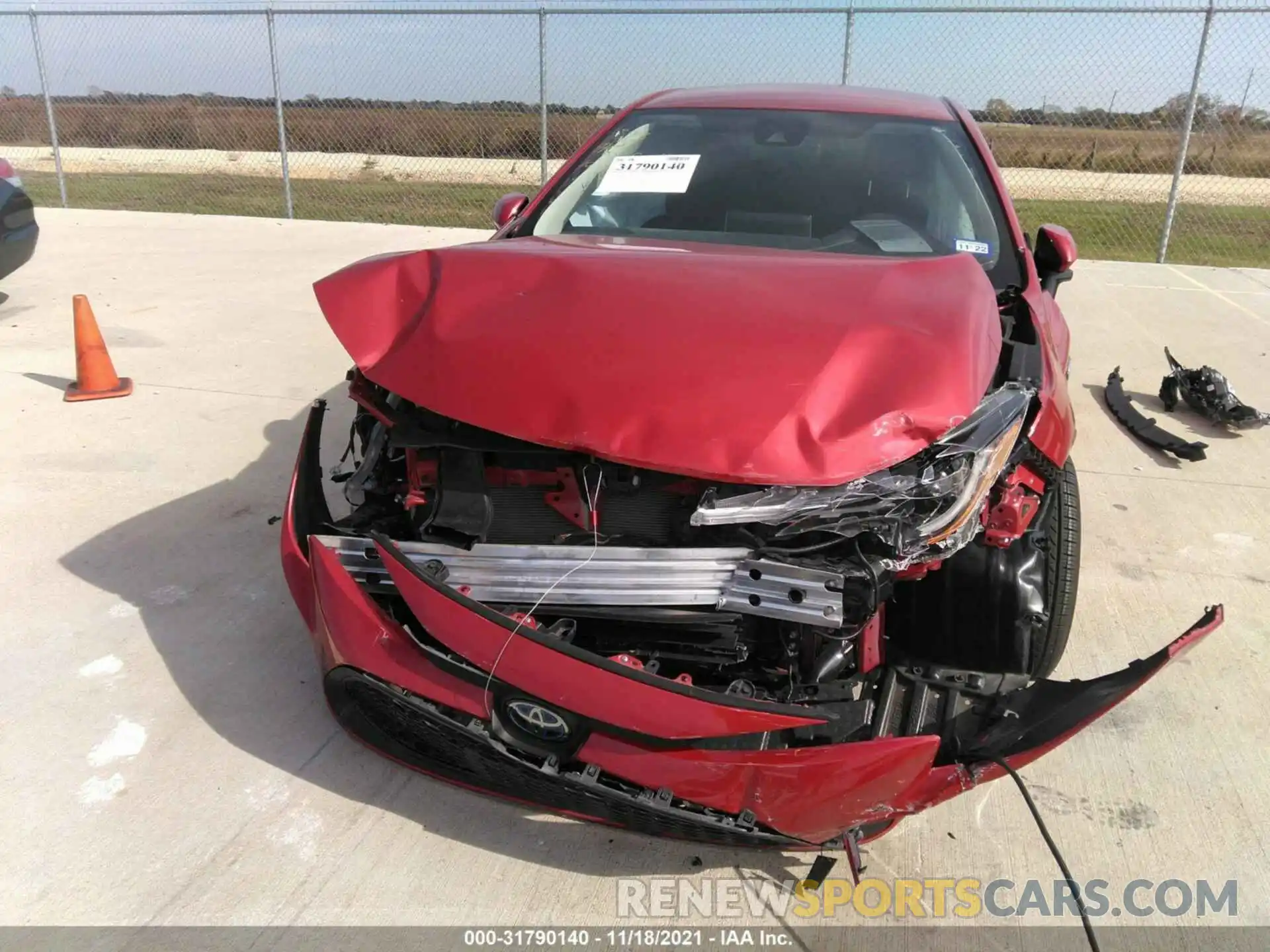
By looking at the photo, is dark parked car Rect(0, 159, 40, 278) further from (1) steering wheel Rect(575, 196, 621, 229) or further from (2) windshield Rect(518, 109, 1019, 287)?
(1) steering wheel Rect(575, 196, 621, 229)

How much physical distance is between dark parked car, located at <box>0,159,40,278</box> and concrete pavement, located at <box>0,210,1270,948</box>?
6.02 ft

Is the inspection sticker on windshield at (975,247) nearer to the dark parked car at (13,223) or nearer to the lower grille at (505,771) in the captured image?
the lower grille at (505,771)

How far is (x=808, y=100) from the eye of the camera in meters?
3.49

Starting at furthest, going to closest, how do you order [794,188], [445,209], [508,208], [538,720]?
[445,209] < [508,208] < [794,188] < [538,720]

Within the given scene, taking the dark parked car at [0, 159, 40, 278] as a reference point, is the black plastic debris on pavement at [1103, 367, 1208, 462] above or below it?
below

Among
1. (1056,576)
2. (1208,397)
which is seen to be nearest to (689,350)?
(1056,576)

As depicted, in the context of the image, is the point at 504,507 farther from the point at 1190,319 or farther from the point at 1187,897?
the point at 1190,319

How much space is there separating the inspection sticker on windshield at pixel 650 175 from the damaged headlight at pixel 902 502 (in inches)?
65.5

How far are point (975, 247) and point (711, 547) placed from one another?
1.66 m

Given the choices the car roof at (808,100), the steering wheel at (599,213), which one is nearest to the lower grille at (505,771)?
the steering wheel at (599,213)

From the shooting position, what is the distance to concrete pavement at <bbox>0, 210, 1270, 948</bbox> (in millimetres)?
2047

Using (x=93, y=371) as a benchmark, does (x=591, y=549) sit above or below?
above

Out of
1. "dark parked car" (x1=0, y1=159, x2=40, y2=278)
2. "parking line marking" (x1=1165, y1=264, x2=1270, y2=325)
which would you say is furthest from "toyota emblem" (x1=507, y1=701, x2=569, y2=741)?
"parking line marking" (x1=1165, y1=264, x2=1270, y2=325)

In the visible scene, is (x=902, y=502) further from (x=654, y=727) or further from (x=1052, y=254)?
(x=1052, y=254)
